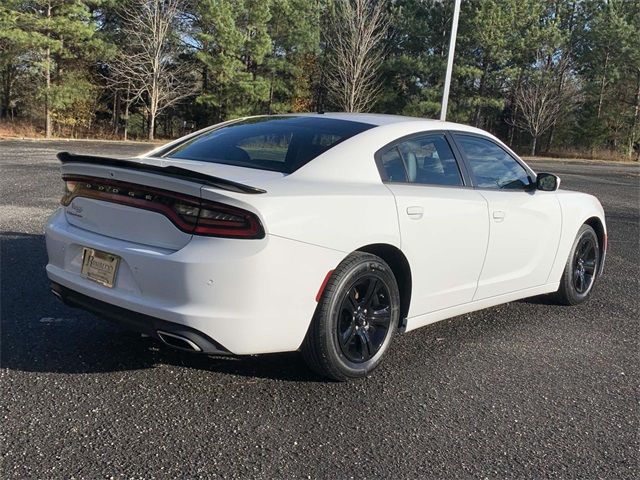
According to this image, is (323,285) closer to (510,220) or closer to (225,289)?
(225,289)

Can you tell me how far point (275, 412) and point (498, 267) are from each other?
6.67ft

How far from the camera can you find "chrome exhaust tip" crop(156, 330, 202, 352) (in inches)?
109

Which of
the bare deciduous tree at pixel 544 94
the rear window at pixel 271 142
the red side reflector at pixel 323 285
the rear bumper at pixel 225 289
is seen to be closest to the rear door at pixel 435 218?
the rear window at pixel 271 142

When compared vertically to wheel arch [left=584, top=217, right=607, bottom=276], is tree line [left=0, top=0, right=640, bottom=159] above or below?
above

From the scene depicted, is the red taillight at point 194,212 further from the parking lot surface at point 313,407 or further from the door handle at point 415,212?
the door handle at point 415,212

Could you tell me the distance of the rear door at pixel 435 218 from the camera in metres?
3.44

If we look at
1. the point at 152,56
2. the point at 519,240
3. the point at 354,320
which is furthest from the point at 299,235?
the point at 152,56

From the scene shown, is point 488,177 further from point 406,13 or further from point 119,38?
point 406,13

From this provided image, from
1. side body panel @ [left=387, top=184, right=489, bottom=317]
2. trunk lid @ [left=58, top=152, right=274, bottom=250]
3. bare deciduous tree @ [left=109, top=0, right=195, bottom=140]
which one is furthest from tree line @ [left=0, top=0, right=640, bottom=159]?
side body panel @ [left=387, top=184, right=489, bottom=317]

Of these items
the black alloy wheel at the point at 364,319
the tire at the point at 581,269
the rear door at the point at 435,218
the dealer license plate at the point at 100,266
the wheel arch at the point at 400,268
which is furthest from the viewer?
the tire at the point at 581,269

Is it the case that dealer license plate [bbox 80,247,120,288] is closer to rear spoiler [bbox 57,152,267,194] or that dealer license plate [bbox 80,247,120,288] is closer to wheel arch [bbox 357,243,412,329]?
rear spoiler [bbox 57,152,267,194]

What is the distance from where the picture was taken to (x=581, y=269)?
16.9 feet

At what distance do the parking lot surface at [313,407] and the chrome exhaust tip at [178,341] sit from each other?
1.01 feet

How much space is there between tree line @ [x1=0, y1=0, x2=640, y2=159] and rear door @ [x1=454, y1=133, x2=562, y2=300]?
3119 centimetres
